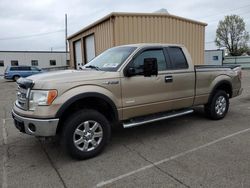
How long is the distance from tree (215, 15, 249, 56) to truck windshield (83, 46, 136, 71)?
57.4 metres

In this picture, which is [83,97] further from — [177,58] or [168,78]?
[177,58]

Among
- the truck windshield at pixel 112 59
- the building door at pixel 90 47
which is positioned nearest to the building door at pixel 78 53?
the building door at pixel 90 47

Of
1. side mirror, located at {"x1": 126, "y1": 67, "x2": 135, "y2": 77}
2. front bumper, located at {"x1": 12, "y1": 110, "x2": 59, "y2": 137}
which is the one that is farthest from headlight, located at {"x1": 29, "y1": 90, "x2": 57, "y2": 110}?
side mirror, located at {"x1": 126, "y1": 67, "x2": 135, "y2": 77}

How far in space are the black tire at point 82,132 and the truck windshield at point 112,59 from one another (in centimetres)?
99

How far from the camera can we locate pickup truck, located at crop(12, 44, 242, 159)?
3.76m

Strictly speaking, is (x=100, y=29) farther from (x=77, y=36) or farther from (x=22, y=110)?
(x=22, y=110)

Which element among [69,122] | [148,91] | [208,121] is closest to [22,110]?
[69,122]

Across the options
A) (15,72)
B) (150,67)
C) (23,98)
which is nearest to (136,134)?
(150,67)

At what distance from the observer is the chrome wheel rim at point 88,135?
13.0ft

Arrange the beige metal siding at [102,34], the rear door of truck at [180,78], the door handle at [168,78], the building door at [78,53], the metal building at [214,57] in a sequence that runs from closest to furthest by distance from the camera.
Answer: the door handle at [168,78], the rear door of truck at [180,78], the beige metal siding at [102,34], the building door at [78,53], the metal building at [214,57]

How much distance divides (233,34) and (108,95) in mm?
59718

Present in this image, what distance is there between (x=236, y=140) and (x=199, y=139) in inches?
27.4

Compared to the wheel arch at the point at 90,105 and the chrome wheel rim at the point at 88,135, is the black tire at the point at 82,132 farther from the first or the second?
the wheel arch at the point at 90,105

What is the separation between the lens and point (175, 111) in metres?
5.41
